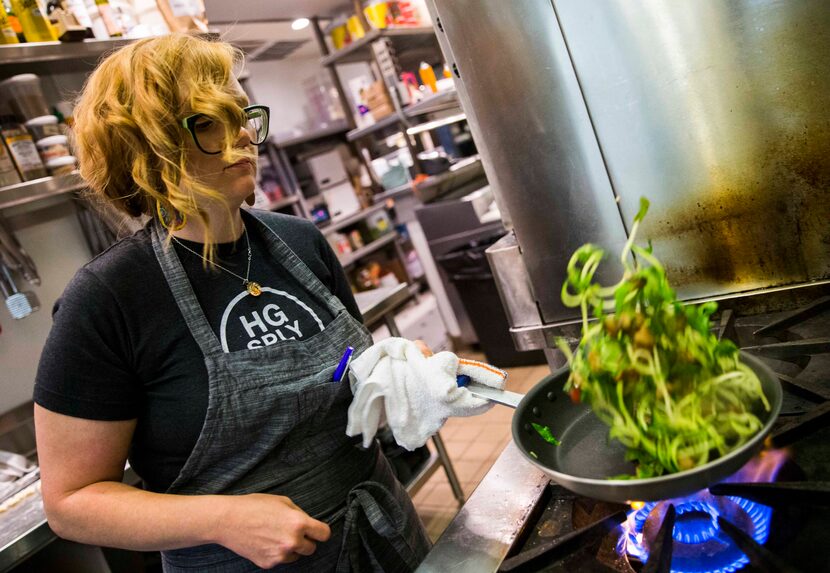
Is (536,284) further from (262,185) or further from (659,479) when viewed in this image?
(262,185)

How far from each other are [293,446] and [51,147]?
222 cm

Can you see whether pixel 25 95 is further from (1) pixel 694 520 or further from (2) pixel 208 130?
(1) pixel 694 520

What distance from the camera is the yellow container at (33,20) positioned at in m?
2.57

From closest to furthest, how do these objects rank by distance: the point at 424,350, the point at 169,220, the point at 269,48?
1. the point at 169,220
2. the point at 424,350
3. the point at 269,48

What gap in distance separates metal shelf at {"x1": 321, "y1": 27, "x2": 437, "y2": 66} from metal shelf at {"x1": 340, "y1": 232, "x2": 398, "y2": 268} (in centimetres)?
163

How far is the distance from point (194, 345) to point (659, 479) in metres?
0.83

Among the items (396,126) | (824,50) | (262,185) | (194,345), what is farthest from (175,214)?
(396,126)

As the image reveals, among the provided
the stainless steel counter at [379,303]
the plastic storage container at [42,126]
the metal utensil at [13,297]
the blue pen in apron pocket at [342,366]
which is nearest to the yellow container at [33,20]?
the plastic storage container at [42,126]

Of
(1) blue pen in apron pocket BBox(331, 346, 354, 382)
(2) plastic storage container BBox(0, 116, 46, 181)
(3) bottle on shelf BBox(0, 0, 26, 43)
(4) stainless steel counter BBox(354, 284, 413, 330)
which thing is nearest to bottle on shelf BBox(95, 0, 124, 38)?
(3) bottle on shelf BBox(0, 0, 26, 43)

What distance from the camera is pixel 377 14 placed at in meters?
4.87

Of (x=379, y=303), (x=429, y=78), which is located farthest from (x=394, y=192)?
(x=379, y=303)

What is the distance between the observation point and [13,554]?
1.61 m

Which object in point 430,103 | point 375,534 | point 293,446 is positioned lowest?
point 375,534

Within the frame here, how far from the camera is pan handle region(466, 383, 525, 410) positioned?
1.03 meters
